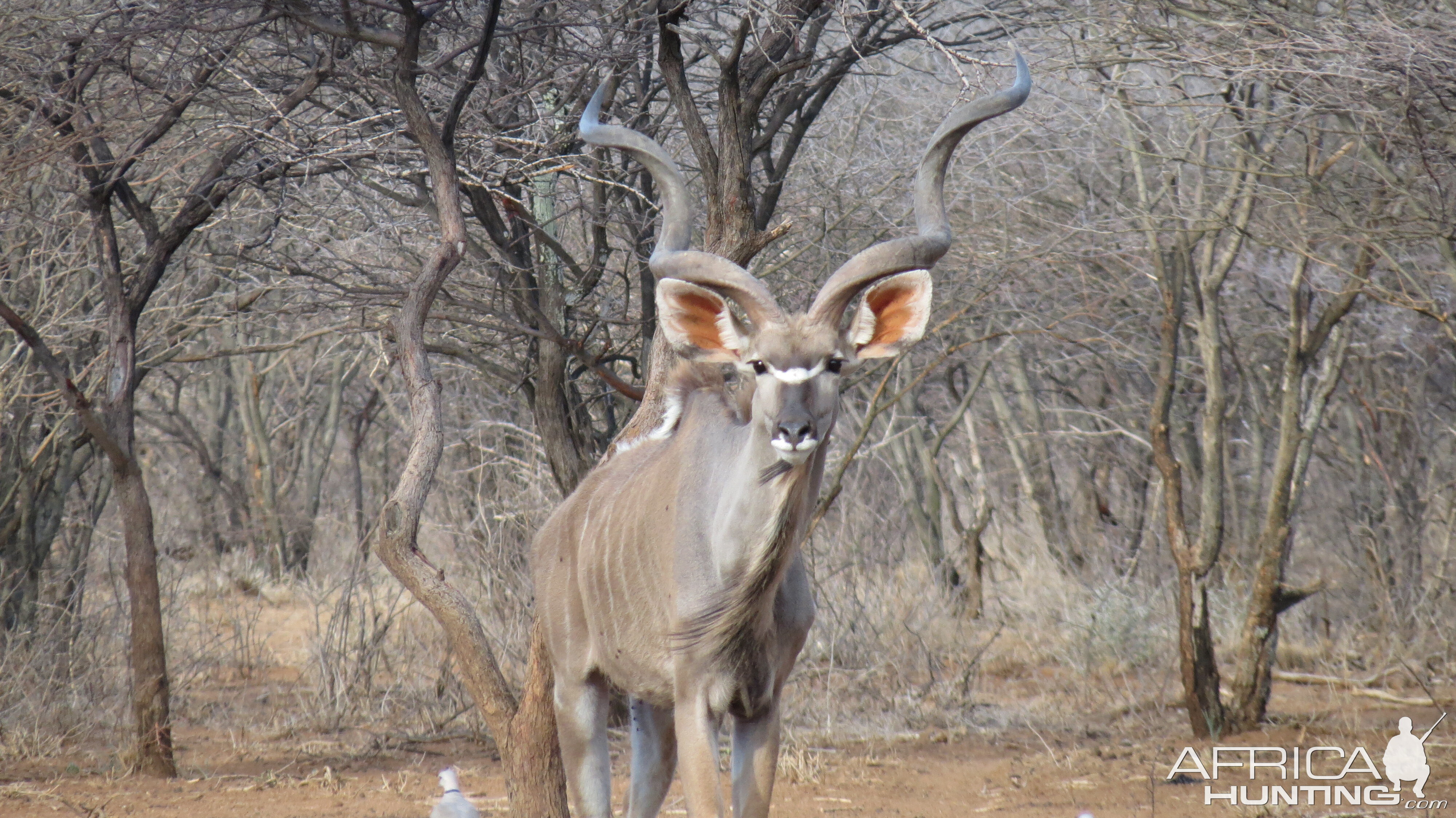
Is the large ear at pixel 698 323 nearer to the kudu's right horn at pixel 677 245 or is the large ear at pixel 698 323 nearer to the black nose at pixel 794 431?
the kudu's right horn at pixel 677 245

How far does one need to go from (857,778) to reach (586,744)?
209 cm

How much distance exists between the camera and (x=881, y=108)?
8.95 m

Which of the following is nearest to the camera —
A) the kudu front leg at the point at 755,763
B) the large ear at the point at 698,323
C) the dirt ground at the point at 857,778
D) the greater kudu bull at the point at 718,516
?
the greater kudu bull at the point at 718,516

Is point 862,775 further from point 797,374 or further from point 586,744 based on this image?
point 797,374

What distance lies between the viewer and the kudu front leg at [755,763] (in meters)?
3.44

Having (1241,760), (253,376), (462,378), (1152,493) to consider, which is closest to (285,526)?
(253,376)

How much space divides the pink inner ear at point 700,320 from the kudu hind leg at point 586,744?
1.10 metres

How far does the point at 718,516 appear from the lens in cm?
338

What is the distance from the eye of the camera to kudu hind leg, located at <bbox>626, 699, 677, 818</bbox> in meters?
3.90

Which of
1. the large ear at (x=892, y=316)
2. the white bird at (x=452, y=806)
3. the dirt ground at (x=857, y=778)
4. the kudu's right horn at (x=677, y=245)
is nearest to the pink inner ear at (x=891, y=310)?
the large ear at (x=892, y=316)

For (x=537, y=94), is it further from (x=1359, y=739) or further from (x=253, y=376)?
(x=253, y=376)

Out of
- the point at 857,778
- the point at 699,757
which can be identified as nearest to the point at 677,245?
the point at 699,757

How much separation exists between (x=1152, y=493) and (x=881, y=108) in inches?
135

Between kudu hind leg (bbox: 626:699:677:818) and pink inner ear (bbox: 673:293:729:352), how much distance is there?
3.52 ft
